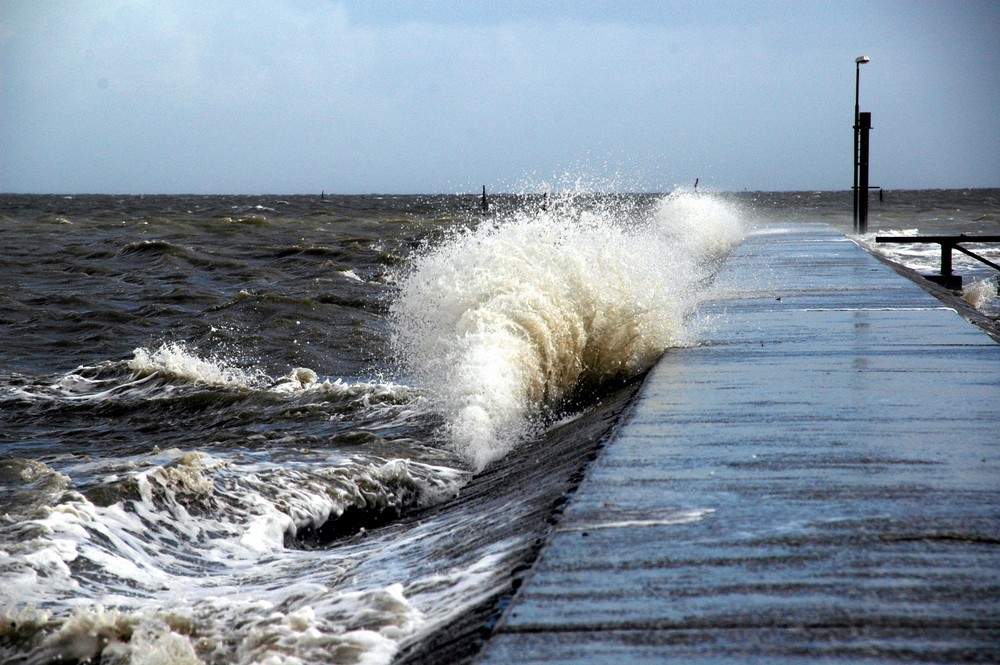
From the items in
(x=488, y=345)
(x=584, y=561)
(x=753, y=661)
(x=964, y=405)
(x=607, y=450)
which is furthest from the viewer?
(x=488, y=345)

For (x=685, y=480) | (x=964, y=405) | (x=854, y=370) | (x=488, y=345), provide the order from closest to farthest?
1. (x=685, y=480)
2. (x=964, y=405)
3. (x=854, y=370)
4. (x=488, y=345)

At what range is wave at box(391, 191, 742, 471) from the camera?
7.22 meters

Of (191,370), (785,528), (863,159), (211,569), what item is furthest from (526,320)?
(863,159)

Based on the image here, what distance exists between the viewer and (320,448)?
7516 millimetres

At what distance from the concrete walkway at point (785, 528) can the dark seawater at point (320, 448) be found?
0.27 meters

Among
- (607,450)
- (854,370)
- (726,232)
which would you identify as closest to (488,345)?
(854,370)

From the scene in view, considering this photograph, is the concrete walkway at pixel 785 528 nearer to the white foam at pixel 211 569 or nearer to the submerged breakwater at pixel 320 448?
the submerged breakwater at pixel 320 448

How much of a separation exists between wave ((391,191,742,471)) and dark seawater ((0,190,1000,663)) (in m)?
0.02

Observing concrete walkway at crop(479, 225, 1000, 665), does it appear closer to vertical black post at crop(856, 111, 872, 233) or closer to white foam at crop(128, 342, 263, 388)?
white foam at crop(128, 342, 263, 388)

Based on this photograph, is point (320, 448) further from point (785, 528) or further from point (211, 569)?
point (785, 528)

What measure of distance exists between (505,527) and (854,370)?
2.97 m

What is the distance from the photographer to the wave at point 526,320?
23.7 ft

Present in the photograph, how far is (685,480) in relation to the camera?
3863 millimetres

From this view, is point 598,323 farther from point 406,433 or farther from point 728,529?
point 728,529
